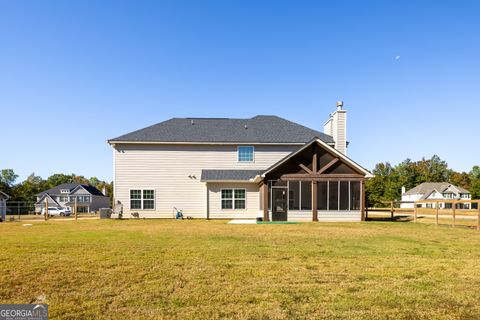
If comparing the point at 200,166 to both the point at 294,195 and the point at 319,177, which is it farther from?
the point at 319,177

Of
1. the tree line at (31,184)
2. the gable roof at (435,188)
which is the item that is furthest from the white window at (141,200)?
the gable roof at (435,188)

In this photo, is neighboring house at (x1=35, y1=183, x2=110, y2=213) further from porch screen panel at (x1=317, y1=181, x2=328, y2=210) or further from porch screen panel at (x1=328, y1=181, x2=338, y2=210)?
porch screen panel at (x1=328, y1=181, x2=338, y2=210)

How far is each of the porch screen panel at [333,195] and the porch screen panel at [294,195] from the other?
2.08 meters

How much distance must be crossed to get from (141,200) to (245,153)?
907 centimetres

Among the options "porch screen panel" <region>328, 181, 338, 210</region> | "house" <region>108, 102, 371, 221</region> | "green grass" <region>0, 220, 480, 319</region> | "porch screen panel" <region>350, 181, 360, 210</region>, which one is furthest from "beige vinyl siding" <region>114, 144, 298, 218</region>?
"green grass" <region>0, 220, 480, 319</region>

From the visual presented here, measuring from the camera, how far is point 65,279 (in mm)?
6254

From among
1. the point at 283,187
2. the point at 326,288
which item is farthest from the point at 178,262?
the point at 283,187

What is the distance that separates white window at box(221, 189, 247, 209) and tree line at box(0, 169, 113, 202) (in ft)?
163

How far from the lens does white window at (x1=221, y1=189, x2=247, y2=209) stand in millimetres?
25453

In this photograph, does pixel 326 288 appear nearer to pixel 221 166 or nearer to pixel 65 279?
pixel 65 279

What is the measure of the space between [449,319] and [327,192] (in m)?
17.6

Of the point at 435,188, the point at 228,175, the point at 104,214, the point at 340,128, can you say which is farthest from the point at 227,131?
the point at 435,188

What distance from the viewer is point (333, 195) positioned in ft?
71.4

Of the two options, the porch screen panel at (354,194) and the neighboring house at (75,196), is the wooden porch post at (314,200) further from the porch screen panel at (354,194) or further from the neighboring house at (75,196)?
the neighboring house at (75,196)
